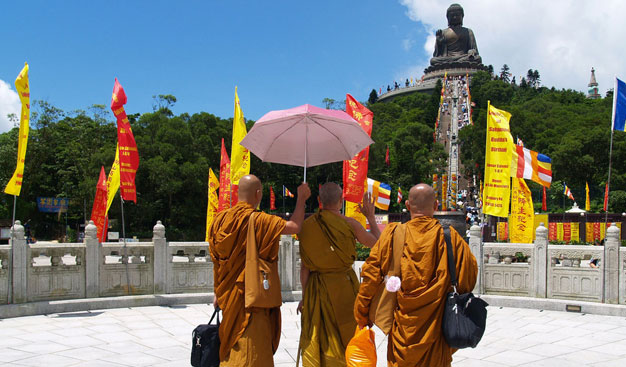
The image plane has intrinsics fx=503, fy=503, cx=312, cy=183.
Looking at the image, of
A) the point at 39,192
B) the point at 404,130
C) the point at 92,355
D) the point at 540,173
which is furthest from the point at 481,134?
the point at 92,355

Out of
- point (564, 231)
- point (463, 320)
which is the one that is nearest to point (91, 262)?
point (463, 320)

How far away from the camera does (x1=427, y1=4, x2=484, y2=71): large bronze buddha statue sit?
263ft

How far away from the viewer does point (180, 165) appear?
2853 centimetres

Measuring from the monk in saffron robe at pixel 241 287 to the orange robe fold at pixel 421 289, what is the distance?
83 centimetres

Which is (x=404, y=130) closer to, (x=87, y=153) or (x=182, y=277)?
(x=87, y=153)

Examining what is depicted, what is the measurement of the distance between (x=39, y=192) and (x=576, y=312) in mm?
31845

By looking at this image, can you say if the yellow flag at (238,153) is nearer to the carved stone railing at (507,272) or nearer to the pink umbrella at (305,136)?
the carved stone railing at (507,272)

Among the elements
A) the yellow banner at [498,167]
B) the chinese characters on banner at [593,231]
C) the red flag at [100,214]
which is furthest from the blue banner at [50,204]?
the chinese characters on banner at [593,231]

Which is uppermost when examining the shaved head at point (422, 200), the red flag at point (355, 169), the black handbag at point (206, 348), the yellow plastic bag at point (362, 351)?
the red flag at point (355, 169)

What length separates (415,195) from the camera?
363 centimetres

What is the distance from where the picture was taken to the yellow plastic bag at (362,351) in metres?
3.44

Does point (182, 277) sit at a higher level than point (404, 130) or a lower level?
lower

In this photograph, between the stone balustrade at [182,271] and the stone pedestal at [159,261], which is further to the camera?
the stone pedestal at [159,261]

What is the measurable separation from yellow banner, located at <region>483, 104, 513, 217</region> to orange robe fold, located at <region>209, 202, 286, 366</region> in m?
8.38
